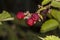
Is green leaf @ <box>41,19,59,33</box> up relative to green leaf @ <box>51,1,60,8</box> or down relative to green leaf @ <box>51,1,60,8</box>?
down

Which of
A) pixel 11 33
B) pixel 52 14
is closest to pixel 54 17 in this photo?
pixel 52 14

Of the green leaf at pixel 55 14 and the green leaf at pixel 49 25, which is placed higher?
the green leaf at pixel 55 14

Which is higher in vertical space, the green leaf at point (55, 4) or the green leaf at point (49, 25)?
the green leaf at point (55, 4)

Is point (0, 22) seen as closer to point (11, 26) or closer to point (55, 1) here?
point (11, 26)

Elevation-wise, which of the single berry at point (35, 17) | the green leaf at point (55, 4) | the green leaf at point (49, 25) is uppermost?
Answer: the green leaf at point (55, 4)

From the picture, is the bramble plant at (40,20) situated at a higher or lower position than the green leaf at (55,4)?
lower

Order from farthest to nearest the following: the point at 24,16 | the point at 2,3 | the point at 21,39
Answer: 1. the point at 2,3
2. the point at 21,39
3. the point at 24,16

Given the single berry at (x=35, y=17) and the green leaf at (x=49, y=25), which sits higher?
the single berry at (x=35, y=17)

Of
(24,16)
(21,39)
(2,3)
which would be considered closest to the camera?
(24,16)
